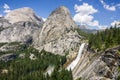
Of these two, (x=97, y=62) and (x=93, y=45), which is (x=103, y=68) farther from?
(x=93, y=45)

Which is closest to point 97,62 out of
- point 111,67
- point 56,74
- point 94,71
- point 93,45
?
point 94,71

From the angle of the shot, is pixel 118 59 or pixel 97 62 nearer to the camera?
pixel 118 59

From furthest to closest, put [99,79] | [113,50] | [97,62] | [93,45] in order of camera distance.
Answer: [93,45] < [97,62] < [113,50] < [99,79]

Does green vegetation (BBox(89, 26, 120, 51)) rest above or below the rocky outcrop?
above

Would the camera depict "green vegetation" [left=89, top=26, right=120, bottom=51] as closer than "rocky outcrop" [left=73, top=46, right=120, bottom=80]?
No

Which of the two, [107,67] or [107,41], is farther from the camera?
[107,41]

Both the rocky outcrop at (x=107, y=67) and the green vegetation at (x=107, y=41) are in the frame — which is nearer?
the rocky outcrop at (x=107, y=67)

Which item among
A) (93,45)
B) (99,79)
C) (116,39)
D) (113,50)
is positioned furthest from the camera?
(93,45)

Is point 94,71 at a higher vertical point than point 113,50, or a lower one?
lower

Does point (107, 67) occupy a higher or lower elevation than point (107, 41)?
lower

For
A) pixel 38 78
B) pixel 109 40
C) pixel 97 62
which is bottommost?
pixel 38 78

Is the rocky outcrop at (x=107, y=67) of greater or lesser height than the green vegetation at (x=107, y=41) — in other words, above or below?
below
